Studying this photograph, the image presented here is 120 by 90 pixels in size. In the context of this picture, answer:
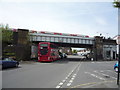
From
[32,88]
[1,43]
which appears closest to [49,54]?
[1,43]

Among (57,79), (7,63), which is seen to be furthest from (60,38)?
(57,79)

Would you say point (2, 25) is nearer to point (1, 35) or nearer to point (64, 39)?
point (1, 35)

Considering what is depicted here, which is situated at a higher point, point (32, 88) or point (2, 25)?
point (2, 25)

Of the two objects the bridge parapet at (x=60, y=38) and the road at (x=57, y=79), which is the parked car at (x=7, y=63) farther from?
the bridge parapet at (x=60, y=38)

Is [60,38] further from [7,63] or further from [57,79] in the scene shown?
[57,79]

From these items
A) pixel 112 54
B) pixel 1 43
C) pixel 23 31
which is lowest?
pixel 112 54

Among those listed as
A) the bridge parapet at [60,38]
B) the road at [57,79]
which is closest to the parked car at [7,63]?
the road at [57,79]

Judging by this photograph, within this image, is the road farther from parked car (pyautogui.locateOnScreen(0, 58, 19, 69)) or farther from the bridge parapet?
the bridge parapet

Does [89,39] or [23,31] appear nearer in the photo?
[23,31]

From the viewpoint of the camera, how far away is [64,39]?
42062mm

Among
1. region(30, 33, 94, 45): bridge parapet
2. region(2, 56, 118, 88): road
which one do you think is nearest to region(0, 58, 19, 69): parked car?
region(2, 56, 118, 88): road

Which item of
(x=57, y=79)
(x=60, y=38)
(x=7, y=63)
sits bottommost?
(x=57, y=79)

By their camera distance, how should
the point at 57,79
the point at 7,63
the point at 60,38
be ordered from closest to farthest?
the point at 57,79, the point at 7,63, the point at 60,38

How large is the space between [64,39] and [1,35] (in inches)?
739
